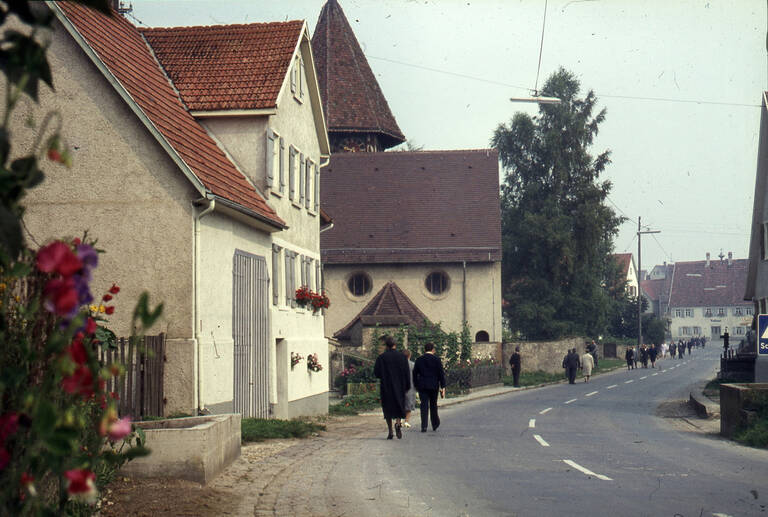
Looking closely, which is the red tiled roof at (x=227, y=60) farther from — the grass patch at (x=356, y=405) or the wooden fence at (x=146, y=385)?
the grass patch at (x=356, y=405)

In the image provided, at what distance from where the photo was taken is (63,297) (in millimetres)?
2562

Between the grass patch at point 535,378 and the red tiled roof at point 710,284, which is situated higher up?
the red tiled roof at point 710,284

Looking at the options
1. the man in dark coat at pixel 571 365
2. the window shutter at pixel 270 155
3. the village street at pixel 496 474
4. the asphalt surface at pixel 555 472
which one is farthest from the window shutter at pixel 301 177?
the man in dark coat at pixel 571 365

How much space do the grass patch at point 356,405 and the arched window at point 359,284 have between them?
19851 mm

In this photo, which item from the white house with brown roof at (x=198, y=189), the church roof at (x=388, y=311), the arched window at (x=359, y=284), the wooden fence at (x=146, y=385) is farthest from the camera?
the arched window at (x=359, y=284)

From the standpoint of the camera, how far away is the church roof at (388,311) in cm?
4591

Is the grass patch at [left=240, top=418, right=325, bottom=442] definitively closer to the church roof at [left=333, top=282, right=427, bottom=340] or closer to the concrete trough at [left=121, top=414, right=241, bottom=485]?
the concrete trough at [left=121, top=414, right=241, bottom=485]

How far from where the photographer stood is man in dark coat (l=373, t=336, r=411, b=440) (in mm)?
17891

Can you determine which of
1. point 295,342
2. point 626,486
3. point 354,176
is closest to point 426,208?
point 354,176

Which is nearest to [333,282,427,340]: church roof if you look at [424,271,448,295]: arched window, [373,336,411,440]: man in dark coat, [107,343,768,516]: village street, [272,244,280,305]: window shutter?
[424,271,448,295]: arched window

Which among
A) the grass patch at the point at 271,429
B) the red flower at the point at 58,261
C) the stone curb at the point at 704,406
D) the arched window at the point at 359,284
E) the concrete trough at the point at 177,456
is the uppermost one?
the arched window at the point at 359,284

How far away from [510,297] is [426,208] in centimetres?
1175

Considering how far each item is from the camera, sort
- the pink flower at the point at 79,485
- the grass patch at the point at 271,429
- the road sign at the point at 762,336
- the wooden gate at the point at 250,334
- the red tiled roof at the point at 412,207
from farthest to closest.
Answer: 1. the red tiled roof at the point at 412,207
2. the wooden gate at the point at 250,334
3. the road sign at the point at 762,336
4. the grass patch at the point at 271,429
5. the pink flower at the point at 79,485

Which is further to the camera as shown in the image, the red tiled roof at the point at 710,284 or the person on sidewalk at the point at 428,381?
the red tiled roof at the point at 710,284
